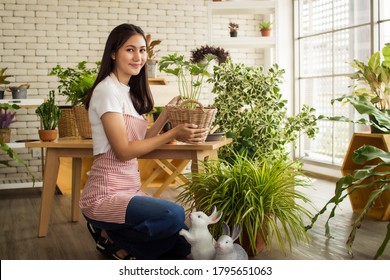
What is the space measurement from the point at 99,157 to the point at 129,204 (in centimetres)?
36

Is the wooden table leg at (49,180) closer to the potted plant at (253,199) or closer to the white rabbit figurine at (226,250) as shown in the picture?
the potted plant at (253,199)

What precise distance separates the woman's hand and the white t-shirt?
0.27 metres

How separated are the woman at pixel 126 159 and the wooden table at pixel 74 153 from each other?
0.69 ft

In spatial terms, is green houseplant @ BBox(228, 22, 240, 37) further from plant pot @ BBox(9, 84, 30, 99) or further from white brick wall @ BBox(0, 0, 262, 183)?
plant pot @ BBox(9, 84, 30, 99)

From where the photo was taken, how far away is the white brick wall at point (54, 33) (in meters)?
6.52

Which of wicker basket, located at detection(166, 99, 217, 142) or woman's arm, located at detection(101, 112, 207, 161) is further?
wicker basket, located at detection(166, 99, 217, 142)

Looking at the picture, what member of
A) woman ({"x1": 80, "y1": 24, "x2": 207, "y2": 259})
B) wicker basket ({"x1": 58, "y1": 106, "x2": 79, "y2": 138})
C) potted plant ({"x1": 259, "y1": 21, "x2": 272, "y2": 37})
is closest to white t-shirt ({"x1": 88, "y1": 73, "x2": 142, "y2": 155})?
woman ({"x1": 80, "y1": 24, "x2": 207, "y2": 259})

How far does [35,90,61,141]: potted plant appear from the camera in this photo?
3.69 meters

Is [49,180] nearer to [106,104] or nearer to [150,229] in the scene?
[106,104]

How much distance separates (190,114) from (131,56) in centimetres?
43

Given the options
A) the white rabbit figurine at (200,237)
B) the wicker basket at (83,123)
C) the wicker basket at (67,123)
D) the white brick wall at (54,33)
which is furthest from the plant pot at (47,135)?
the white brick wall at (54,33)
